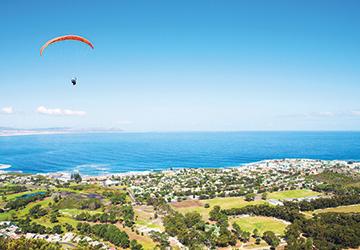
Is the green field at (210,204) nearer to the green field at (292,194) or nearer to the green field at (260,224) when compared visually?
the green field at (260,224)

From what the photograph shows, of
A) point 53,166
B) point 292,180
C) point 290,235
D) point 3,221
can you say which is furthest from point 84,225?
point 53,166

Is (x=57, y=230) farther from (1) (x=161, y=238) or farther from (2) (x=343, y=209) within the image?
(2) (x=343, y=209)

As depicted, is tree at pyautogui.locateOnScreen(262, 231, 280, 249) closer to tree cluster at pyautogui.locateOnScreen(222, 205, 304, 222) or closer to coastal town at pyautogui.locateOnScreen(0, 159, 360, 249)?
coastal town at pyautogui.locateOnScreen(0, 159, 360, 249)

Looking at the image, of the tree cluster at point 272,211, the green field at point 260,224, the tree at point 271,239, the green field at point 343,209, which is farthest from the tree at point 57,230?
A: the green field at point 343,209

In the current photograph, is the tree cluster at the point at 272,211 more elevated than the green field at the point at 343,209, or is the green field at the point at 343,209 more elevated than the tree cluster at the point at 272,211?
the tree cluster at the point at 272,211

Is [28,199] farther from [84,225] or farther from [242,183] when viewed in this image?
[242,183]

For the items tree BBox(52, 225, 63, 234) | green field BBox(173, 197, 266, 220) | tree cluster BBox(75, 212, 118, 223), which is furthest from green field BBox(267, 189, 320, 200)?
tree BBox(52, 225, 63, 234)

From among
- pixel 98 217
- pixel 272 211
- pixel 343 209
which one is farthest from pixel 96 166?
pixel 343 209
